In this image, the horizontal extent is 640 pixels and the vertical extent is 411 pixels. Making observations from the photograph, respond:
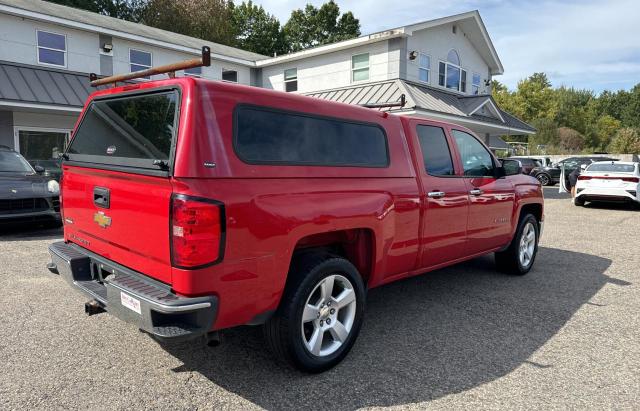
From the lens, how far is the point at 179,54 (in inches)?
747

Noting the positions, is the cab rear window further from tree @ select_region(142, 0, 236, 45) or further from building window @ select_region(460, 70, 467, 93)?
tree @ select_region(142, 0, 236, 45)

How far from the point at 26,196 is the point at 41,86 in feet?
27.8

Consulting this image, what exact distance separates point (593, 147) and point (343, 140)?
68836 mm

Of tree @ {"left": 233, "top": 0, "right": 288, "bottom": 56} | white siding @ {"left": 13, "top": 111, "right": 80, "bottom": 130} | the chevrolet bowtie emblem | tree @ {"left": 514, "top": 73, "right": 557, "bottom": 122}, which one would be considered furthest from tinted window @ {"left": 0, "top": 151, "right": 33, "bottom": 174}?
tree @ {"left": 514, "top": 73, "right": 557, "bottom": 122}

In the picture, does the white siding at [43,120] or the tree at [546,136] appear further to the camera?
the tree at [546,136]

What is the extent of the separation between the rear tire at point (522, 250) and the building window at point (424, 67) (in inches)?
527

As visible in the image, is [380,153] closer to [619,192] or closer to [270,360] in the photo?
[270,360]

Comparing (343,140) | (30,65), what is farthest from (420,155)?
(30,65)

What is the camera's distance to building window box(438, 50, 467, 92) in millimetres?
19703

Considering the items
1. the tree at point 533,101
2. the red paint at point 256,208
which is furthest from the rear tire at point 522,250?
the tree at point 533,101

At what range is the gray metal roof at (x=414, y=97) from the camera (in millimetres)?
15942

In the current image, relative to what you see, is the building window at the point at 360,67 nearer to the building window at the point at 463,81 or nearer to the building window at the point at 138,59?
the building window at the point at 463,81

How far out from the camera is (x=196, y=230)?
251cm

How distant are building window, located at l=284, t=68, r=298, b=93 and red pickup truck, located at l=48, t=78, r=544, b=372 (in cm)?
1680
